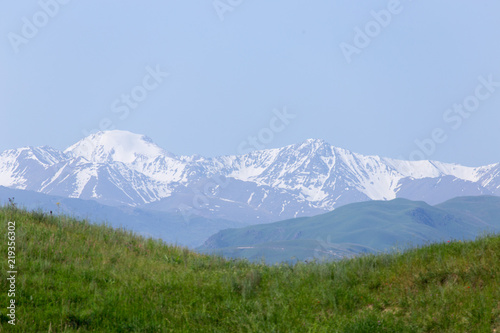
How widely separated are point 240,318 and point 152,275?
380 cm

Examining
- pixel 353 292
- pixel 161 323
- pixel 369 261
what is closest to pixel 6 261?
pixel 161 323

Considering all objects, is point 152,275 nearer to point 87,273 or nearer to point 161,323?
point 87,273

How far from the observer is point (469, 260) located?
11211mm

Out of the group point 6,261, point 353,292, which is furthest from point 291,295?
point 6,261

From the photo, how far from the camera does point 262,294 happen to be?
12.0m

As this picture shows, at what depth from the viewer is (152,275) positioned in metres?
13.1

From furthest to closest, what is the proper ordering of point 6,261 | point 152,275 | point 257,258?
point 257,258
point 152,275
point 6,261

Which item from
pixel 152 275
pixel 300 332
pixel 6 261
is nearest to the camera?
pixel 300 332

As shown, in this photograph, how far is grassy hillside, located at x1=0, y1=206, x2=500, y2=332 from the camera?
9641 mm

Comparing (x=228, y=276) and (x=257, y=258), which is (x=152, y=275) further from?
(x=257, y=258)

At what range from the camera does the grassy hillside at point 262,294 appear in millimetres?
9641

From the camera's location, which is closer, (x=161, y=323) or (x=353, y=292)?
(x=161, y=323)

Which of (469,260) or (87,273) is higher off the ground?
(469,260)

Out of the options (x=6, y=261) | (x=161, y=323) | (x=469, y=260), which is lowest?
(x=161, y=323)
